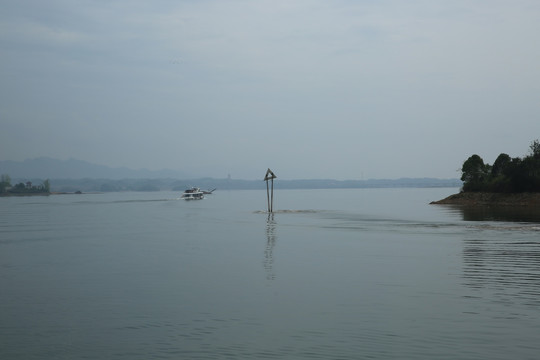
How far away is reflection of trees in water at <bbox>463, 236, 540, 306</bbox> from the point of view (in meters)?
24.4

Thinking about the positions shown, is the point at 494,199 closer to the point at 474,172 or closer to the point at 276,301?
the point at 474,172

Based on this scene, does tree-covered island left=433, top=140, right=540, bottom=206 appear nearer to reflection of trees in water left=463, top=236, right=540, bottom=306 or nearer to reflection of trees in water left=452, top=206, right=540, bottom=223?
reflection of trees in water left=452, top=206, right=540, bottom=223

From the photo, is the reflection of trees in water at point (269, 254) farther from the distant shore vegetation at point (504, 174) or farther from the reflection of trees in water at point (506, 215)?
the distant shore vegetation at point (504, 174)

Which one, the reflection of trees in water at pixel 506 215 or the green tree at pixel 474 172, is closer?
the reflection of trees in water at pixel 506 215

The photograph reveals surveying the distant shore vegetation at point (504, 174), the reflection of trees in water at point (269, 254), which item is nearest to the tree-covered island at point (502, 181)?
the distant shore vegetation at point (504, 174)

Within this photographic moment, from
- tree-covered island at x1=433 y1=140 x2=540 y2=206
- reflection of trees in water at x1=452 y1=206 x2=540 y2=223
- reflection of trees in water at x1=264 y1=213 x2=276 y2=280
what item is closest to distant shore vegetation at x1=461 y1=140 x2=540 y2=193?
tree-covered island at x1=433 y1=140 x2=540 y2=206

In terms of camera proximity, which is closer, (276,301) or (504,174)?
(276,301)

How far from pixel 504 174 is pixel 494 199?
6.30 meters

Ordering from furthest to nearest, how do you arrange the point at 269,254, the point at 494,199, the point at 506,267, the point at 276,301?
the point at 494,199 → the point at 269,254 → the point at 506,267 → the point at 276,301

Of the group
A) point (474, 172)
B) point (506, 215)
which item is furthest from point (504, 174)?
point (506, 215)

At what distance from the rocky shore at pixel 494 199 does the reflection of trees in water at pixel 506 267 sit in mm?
61848

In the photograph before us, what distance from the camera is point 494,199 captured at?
111625 mm

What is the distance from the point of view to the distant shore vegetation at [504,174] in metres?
105

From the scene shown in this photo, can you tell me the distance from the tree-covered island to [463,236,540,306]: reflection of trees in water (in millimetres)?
64046
